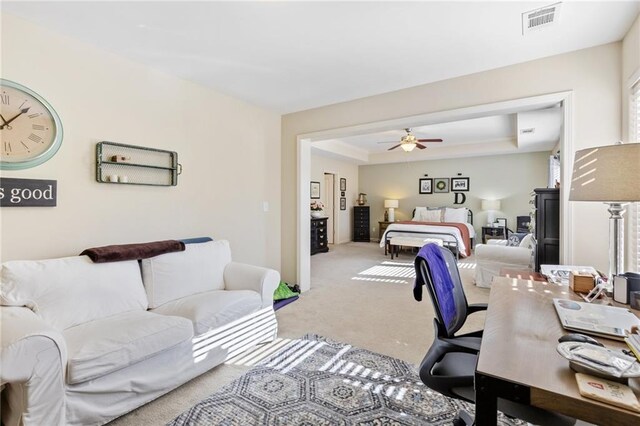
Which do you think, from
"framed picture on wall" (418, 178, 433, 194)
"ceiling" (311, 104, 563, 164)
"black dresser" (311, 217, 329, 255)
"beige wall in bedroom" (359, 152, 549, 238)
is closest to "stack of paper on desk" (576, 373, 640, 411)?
"ceiling" (311, 104, 563, 164)

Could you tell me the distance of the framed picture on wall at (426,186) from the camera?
8469 millimetres

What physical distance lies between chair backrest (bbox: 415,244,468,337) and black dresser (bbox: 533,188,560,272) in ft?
5.17

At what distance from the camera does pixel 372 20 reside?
211 cm

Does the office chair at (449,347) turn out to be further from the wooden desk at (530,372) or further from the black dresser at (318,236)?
the black dresser at (318,236)

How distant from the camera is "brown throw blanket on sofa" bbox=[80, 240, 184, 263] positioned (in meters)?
2.13

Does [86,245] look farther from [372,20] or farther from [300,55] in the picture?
[372,20]

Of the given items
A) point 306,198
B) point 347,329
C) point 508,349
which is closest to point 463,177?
point 306,198

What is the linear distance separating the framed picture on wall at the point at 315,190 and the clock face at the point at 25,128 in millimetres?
5658

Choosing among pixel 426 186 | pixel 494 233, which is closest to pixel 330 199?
pixel 426 186

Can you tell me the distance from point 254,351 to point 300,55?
255 centimetres

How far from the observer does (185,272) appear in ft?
8.32

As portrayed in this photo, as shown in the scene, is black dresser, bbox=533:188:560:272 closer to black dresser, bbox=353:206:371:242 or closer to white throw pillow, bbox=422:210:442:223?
white throw pillow, bbox=422:210:442:223

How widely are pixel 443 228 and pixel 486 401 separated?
5.89 metres

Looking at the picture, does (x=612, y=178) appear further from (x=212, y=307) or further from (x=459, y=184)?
(x=459, y=184)
